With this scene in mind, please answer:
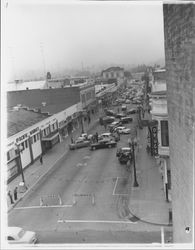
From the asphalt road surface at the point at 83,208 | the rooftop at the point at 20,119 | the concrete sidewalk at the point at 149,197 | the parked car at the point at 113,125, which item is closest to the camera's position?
the asphalt road surface at the point at 83,208

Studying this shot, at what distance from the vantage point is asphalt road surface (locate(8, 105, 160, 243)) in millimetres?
6824

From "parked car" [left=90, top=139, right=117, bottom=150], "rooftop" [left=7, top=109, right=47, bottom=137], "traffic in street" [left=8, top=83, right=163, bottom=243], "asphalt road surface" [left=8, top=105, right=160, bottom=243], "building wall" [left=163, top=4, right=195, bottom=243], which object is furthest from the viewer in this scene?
"parked car" [left=90, top=139, right=117, bottom=150]

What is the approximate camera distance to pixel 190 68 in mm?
1877

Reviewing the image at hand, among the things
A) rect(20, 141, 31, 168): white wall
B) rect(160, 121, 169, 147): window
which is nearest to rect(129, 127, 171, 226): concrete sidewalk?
rect(160, 121, 169, 147): window

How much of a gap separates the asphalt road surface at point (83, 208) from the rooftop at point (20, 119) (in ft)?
6.61

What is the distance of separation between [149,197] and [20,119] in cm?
751

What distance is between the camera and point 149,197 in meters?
8.73

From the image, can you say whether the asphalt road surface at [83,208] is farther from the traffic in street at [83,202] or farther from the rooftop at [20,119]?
the rooftop at [20,119]

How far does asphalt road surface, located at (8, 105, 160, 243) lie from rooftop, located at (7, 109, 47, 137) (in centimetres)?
201

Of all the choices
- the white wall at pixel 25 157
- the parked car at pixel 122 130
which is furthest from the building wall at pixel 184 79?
the parked car at pixel 122 130

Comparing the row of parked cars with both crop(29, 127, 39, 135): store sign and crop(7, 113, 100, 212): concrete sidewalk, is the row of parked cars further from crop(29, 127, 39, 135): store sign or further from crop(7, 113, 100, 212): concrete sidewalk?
crop(29, 127, 39, 135): store sign

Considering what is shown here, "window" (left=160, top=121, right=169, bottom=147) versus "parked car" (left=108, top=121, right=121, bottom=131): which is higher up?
"window" (left=160, top=121, right=169, bottom=147)

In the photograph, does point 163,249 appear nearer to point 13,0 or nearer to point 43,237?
point 13,0

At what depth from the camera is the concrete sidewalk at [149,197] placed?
7570 millimetres
